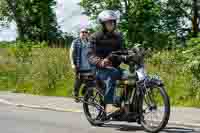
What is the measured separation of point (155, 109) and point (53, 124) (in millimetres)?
2518

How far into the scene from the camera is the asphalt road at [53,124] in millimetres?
11586

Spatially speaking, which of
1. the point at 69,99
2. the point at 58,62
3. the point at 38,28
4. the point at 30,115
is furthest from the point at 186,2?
the point at 30,115

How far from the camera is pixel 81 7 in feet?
196

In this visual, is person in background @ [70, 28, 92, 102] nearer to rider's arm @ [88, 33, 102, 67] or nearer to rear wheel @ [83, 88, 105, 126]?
rear wheel @ [83, 88, 105, 126]

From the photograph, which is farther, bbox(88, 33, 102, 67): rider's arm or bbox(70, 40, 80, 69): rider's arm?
bbox(70, 40, 80, 69): rider's arm

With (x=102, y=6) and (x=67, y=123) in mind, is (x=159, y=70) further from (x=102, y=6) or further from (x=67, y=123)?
(x=102, y=6)

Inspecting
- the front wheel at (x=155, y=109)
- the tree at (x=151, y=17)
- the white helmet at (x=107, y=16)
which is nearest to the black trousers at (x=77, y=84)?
the white helmet at (x=107, y=16)

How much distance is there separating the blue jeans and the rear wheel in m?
0.39

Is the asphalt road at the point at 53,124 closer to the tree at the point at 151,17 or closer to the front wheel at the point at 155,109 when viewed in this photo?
the front wheel at the point at 155,109

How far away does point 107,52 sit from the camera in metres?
11.6

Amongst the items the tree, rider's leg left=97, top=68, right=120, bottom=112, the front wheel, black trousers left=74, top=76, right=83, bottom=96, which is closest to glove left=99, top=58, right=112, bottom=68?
rider's leg left=97, top=68, right=120, bottom=112

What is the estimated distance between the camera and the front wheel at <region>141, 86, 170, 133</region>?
1048cm

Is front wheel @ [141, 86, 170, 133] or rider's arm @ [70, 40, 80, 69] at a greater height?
rider's arm @ [70, 40, 80, 69]

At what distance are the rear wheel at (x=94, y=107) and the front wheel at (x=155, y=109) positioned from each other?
1.11 m
